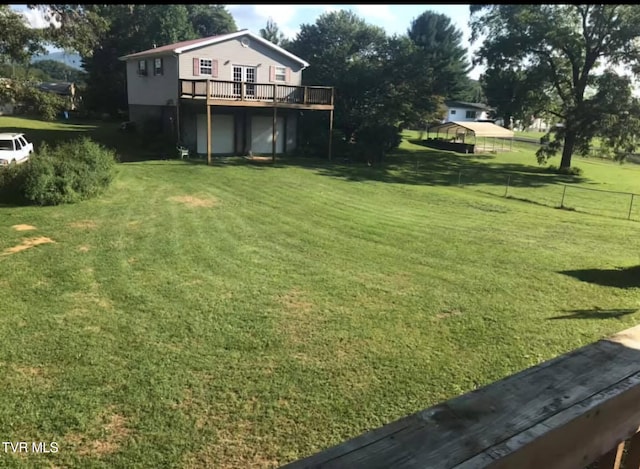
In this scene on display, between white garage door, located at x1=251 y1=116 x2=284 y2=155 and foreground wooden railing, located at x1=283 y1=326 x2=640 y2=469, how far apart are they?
26699 mm

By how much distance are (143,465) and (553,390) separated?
3508mm

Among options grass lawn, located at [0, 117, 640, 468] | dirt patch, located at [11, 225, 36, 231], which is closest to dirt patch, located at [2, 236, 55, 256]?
grass lawn, located at [0, 117, 640, 468]

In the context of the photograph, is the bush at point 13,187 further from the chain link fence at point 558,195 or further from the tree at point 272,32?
the chain link fence at point 558,195

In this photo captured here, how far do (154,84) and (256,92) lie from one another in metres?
6.76

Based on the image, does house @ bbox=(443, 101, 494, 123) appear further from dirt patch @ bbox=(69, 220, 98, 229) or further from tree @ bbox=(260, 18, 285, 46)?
dirt patch @ bbox=(69, 220, 98, 229)

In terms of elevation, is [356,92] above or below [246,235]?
above

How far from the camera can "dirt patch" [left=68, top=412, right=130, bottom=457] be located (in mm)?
4172

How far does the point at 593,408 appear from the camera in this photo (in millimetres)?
1446

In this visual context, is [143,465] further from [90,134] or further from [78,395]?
[90,134]

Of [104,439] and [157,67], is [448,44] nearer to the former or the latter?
[157,67]

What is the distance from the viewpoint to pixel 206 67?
84.1 ft

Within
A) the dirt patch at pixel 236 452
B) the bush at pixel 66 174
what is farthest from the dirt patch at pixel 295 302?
the bush at pixel 66 174

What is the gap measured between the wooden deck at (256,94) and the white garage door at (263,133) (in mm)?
1743

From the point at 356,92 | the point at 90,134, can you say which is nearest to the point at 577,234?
the point at 356,92
